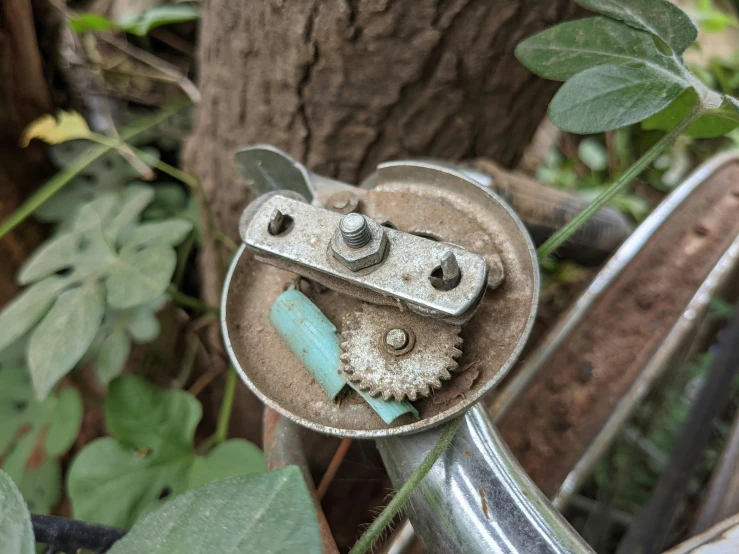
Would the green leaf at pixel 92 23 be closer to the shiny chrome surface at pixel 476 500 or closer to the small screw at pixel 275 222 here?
the small screw at pixel 275 222

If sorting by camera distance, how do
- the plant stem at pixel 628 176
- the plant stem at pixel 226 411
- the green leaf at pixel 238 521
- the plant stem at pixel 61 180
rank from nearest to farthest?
the green leaf at pixel 238 521 < the plant stem at pixel 628 176 < the plant stem at pixel 226 411 < the plant stem at pixel 61 180

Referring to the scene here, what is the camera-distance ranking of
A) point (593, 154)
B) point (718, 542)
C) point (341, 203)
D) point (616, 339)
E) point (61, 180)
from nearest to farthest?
point (718, 542) < point (341, 203) < point (616, 339) < point (61, 180) < point (593, 154)

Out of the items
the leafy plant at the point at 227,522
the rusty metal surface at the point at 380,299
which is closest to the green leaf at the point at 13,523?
the leafy plant at the point at 227,522

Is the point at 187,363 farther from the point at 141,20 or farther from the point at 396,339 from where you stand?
the point at 396,339

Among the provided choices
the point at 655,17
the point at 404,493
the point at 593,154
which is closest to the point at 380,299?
the point at 404,493

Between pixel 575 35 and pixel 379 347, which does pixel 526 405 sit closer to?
pixel 379 347
